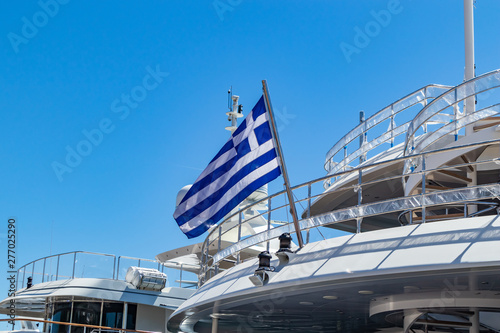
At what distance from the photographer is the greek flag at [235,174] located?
34.3 ft

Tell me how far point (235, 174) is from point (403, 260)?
371 centimetres

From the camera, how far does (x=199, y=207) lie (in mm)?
11461

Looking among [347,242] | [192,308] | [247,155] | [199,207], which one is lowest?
[192,308]

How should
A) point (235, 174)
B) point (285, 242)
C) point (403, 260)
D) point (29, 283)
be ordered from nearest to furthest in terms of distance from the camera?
point (403, 260)
point (285, 242)
point (235, 174)
point (29, 283)

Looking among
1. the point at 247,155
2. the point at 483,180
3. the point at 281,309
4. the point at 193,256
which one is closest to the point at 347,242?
the point at 247,155

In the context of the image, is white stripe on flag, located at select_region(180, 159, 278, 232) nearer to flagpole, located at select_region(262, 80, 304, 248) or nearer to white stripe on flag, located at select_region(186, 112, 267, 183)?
flagpole, located at select_region(262, 80, 304, 248)

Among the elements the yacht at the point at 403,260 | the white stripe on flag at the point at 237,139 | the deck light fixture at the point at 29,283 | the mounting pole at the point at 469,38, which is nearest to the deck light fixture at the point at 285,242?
the yacht at the point at 403,260

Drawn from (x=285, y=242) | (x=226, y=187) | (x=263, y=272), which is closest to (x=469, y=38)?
(x=226, y=187)

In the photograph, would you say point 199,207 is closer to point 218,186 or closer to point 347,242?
point 218,186

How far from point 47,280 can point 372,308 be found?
1583 cm

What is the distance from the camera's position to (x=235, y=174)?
1067cm

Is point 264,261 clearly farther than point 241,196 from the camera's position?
No

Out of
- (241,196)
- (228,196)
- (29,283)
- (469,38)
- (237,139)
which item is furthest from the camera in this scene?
(29,283)

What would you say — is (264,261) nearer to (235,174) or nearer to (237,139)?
(235,174)
